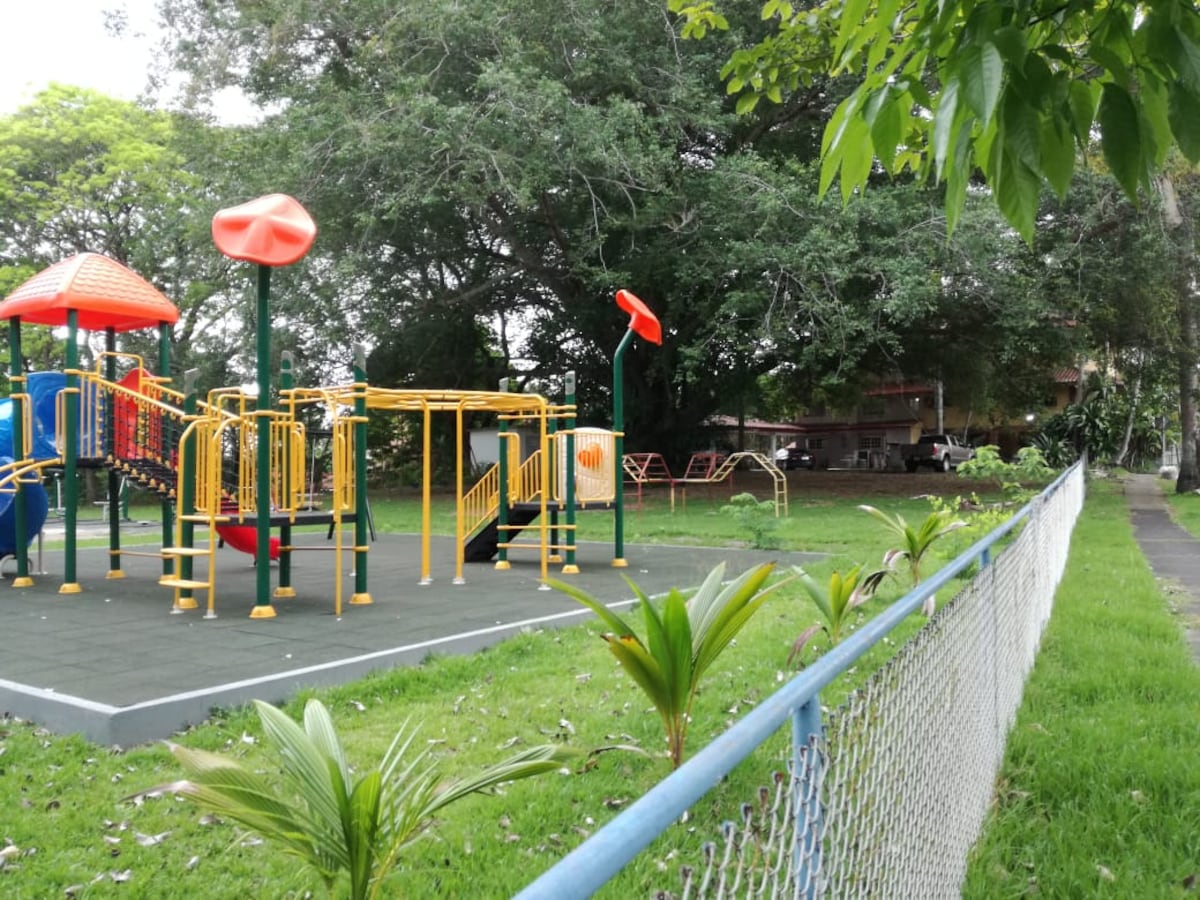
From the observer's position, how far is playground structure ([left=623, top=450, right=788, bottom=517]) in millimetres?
18969

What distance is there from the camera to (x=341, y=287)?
790 inches

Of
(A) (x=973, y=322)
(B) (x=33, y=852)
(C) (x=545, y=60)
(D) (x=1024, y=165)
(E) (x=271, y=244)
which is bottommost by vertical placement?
(B) (x=33, y=852)

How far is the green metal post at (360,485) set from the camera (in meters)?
8.52

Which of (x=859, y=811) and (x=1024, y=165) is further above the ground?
(x=1024, y=165)

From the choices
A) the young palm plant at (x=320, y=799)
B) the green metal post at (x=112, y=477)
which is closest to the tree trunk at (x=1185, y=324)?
the green metal post at (x=112, y=477)

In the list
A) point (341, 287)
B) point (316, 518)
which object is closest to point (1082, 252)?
point (341, 287)

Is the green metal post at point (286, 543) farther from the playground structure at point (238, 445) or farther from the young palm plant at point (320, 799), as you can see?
the young palm plant at point (320, 799)

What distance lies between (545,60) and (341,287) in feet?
20.4

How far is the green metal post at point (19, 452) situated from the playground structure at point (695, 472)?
35.8 feet

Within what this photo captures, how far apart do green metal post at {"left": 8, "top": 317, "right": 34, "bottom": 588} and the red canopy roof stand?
35 cm

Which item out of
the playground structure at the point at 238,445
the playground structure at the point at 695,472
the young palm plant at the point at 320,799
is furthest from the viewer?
the playground structure at the point at 695,472

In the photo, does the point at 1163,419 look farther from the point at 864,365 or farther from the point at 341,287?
the point at 341,287

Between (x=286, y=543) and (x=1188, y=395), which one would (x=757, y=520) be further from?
(x=1188, y=395)

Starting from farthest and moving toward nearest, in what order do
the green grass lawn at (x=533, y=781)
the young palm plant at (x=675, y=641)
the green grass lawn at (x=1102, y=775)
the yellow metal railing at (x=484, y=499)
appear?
1. the yellow metal railing at (x=484, y=499)
2. the young palm plant at (x=675, y=641)
3. the green grass lawn at (x=1102, y=775)
4. the green grass lawn at (x=533, y=781)
